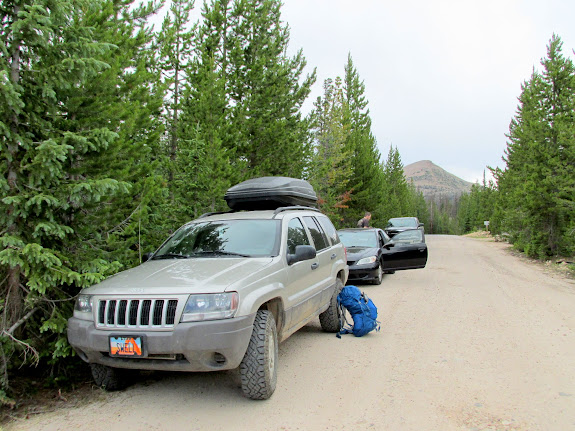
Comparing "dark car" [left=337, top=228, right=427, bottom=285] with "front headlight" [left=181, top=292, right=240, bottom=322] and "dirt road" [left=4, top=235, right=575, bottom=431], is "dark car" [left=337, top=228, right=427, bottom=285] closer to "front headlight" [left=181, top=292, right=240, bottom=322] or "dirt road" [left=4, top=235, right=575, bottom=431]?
"dirt road" [left=4, top=235, right=575, bottom=431]

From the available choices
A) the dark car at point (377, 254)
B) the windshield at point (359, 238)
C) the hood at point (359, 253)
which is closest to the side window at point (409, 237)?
the dark car at point (377, 254)

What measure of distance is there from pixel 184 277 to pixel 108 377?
55.1 inches

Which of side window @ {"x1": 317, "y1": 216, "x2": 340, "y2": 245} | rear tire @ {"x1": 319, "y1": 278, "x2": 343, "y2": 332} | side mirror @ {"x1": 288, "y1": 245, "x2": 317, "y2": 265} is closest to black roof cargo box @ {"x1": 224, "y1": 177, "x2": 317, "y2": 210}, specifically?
side window @ {"x1": 317, "y1": 216, "x2": 340, "y2": 245}

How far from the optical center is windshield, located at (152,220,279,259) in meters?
4.88

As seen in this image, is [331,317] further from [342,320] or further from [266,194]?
[266,194]

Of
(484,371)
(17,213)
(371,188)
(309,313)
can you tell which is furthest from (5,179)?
(371,188)

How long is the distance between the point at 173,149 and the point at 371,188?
19.4 metres

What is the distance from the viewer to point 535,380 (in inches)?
178

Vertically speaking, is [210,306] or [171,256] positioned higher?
[171,256]

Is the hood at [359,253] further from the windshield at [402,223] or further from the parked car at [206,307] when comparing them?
the windshield at [402,223]

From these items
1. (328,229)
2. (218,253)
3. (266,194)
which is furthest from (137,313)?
(328,229)

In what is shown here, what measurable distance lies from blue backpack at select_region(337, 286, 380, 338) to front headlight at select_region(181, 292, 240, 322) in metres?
3.23

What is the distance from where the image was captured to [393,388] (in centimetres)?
435

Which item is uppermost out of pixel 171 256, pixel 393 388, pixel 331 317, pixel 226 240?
pixel 226 240
